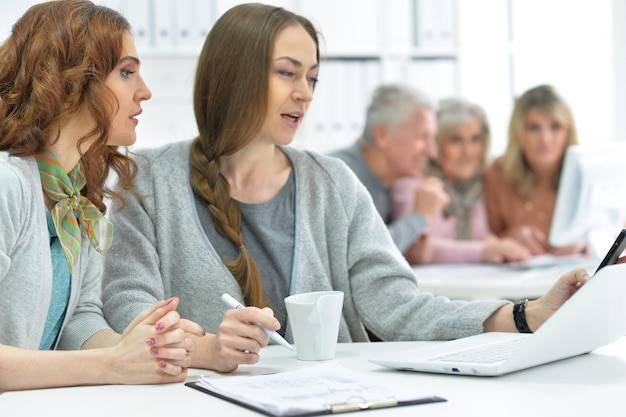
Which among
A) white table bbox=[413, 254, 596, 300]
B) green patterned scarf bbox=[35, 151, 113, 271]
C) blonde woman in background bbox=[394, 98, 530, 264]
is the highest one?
green patterned scarf bbox=[35, 151, 113, 271]

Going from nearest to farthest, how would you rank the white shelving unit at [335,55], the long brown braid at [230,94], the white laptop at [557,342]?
the white laptop at [557,342], the long brown braid at [230,94], the white shelving unit at [335,55]

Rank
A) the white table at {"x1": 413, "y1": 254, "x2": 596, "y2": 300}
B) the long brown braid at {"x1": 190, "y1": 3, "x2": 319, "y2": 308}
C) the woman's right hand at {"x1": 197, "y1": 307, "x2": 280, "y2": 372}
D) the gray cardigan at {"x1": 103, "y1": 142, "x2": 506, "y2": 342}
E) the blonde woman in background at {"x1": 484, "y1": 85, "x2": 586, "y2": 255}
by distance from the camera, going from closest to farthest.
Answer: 1. the woman's right hand at {"x1": 197, "y1": 307, "x2": 280, "y2": 372}
2. the gray cardigan at {"x1": 103, "y1": 142, "x2": 506, "y2": 342}
3. the long brown braid at {"x1": 190, "y1": 3, "x2": 319, "y2": 308}
4. the white table at {"x1": 413, "y1": 254, "x2": 596, "y2": 300}
5. the blonde woman in background at {"x1": 484, "y1": 85, "x2": 586, "y2": 255}

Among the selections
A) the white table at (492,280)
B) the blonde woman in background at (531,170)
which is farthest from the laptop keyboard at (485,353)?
the blonde woman in background at (531,170)

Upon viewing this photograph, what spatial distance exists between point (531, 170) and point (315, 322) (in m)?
2.85

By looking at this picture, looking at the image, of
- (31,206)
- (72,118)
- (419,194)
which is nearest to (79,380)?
(31,206)

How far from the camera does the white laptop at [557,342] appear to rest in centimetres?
115

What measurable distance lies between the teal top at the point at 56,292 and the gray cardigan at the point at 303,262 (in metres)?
0.11

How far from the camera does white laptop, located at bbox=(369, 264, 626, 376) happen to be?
1.15 meters

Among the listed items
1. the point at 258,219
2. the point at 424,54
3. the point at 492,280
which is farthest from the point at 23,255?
the point at 424,54

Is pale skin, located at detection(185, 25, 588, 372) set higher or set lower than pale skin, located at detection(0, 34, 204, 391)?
higher

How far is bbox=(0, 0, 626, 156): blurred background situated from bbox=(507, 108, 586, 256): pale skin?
57 cm

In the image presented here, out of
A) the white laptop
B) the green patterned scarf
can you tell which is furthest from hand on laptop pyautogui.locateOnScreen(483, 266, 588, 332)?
the green patterned scarf

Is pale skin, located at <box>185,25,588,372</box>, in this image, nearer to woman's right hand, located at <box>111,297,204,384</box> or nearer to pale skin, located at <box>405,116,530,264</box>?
woman's right hand, located at <box>111,297,204,384</box>

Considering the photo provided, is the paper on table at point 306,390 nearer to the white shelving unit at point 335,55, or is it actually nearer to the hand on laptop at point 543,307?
the hand on laptop at point 543,307
